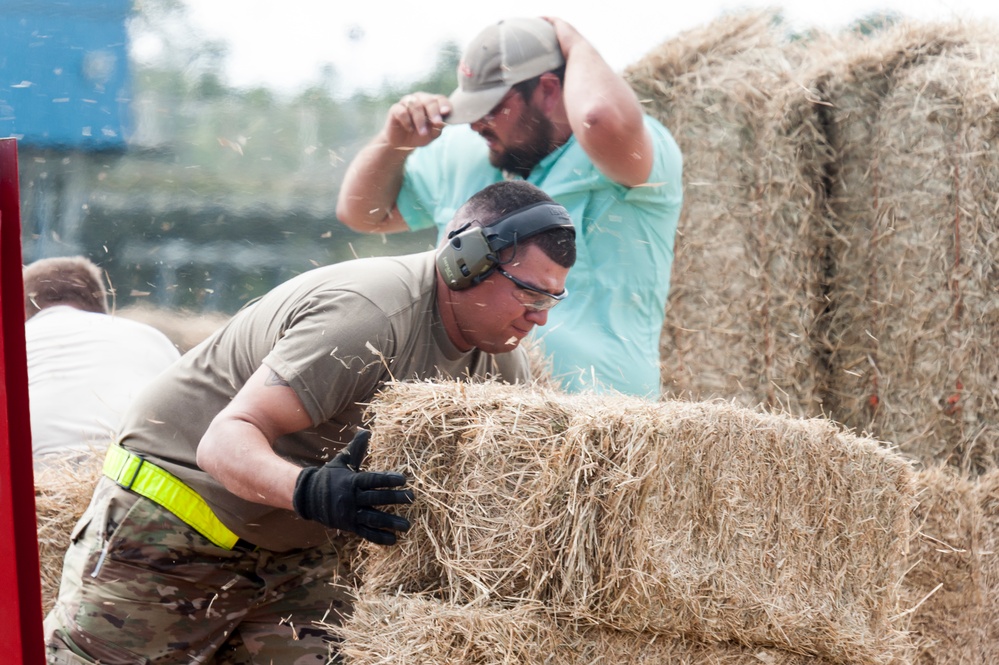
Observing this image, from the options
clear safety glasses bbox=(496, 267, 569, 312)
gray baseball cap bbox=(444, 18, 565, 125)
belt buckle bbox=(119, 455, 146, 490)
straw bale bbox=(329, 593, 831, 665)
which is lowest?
straw bale bbox=(329, 593, 831, 665)

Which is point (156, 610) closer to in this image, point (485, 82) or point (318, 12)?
point (485, 82)

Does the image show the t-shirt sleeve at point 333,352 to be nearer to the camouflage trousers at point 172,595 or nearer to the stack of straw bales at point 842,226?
the camouflage trousers at point 172,595

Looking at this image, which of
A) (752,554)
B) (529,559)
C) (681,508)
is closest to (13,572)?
(529,559)

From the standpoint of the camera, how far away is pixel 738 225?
4820 millimetres

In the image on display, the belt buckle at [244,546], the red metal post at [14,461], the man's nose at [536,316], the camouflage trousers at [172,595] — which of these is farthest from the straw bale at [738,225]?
the red metal post at [14,461]

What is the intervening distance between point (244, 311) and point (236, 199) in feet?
15.8

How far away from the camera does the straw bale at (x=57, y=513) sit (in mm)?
3363

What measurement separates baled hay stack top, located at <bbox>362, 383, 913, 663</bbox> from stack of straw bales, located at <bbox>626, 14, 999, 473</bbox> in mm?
1891

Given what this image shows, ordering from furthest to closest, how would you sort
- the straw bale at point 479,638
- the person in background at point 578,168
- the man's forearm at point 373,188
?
the man's forearm at point 373,188 → the person in background at point 578,168 → the straw bale at point 479,638

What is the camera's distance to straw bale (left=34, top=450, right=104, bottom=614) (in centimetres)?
336

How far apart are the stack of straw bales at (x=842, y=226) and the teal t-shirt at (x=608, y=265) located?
103 centimetres

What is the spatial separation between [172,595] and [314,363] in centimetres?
90

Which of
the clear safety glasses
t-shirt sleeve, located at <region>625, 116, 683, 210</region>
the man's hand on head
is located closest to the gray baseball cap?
the man's hand on head

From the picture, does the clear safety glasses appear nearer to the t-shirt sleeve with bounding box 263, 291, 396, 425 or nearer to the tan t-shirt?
the tan t-shirt
